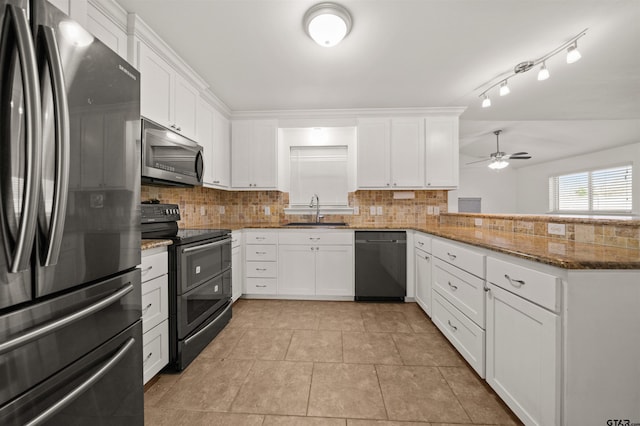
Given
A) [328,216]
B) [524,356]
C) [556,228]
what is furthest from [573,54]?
[328,216]

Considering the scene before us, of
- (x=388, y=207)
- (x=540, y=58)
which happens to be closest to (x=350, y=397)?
(x=388, y=207)

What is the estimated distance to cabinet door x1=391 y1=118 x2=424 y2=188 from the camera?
11.1ft

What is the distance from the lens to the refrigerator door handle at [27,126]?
2.08 ft

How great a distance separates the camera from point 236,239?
2.98 m

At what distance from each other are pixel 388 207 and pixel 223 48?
2.68m

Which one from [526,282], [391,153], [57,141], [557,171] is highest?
[557,171]

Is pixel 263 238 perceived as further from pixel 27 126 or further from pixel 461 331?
pixel 27 126

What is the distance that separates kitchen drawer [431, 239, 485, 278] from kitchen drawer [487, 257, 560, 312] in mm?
94

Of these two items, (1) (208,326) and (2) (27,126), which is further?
(1) (208,326)

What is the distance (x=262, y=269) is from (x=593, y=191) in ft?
25.7

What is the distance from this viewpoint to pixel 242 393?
1572 millimetres

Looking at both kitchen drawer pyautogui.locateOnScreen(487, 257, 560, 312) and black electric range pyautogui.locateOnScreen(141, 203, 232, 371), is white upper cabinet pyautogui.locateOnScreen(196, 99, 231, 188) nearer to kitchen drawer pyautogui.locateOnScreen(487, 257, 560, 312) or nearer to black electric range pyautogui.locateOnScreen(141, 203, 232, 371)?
black electric range pyautogui.locateOnScreen(141, 203, 232, 371)

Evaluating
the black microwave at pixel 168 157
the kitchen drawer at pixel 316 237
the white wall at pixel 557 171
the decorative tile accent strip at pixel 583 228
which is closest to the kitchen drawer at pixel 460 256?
the decorative tile accent strip at pixel 583 228

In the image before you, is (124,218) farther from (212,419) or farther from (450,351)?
(450,351)
